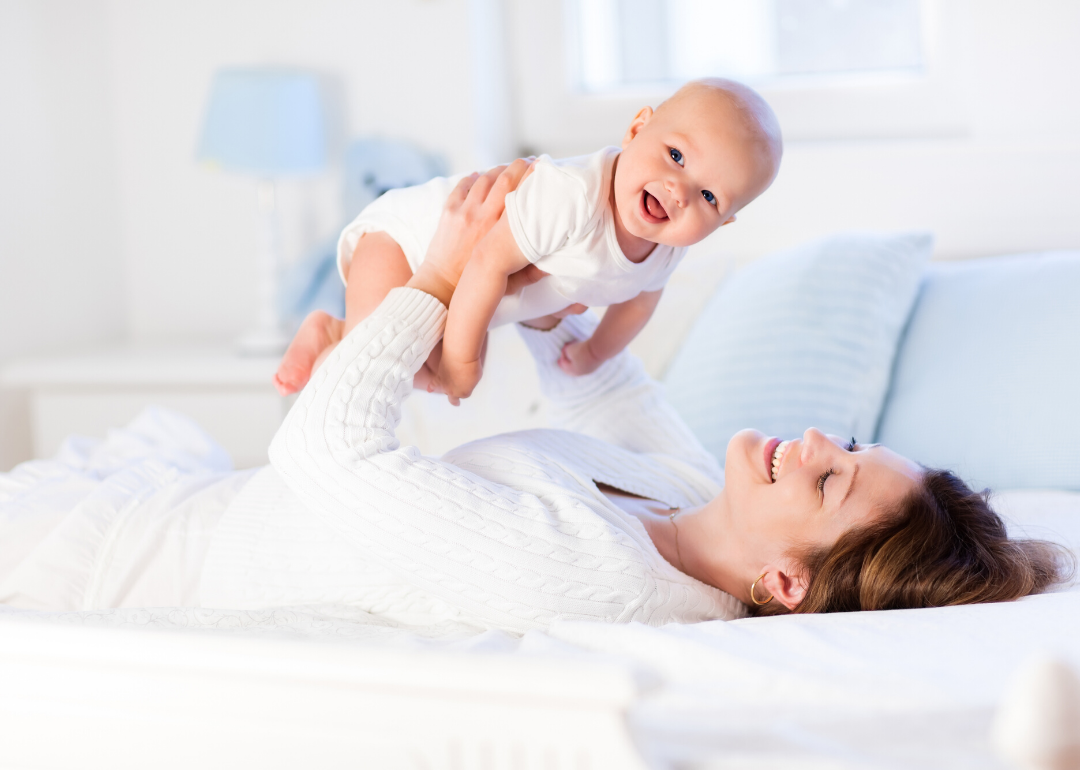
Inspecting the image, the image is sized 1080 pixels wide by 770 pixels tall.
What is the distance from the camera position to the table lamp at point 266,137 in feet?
7.93

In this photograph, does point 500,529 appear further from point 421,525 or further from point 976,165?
point 976,165

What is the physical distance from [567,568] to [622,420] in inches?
18.6

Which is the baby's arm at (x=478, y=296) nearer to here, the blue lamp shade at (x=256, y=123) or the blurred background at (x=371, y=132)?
the blurred background at (x=371, y=132)

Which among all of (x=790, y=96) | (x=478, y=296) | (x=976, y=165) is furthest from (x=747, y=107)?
(x=790, y=96)

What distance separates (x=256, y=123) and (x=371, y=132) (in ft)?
1.10

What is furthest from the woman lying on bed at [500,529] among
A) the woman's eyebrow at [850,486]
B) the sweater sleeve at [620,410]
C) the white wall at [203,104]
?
the white wall at [203,104]

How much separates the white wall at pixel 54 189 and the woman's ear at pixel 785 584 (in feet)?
7.24

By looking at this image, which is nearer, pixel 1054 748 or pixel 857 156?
pixel 1054 748

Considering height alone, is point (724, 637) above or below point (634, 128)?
below

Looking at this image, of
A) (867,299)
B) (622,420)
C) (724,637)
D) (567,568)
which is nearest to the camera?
(724,637)

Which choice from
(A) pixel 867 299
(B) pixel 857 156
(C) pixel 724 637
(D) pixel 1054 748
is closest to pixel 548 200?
(C) pixel 724 637

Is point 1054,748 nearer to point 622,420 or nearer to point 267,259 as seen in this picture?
point 622,420

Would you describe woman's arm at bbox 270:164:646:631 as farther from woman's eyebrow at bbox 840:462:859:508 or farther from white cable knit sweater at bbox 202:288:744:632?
woman's eyebrow at bbox 840:462:859:508

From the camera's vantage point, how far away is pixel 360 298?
1223 mm
